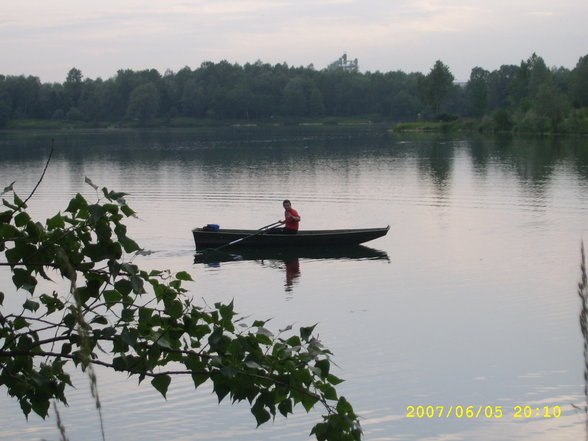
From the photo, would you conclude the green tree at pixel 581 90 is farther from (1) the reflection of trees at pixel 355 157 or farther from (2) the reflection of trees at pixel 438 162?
(2) the reflection of trees at pixel 438 162

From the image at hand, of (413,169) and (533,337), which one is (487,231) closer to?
(533,337)

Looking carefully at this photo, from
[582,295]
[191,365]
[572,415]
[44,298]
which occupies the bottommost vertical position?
[572,415]

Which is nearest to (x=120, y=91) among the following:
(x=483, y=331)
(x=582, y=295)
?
(x=483, y=331)

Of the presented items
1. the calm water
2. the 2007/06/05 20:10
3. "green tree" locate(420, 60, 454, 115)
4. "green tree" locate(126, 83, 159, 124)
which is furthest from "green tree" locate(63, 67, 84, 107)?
the 2007/06/05 20:10

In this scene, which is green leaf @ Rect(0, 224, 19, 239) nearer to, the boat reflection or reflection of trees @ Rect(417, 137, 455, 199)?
the boat reflection

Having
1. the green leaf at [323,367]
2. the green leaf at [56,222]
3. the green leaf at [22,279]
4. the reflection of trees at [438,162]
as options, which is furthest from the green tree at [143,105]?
the green leaf at [323,367]

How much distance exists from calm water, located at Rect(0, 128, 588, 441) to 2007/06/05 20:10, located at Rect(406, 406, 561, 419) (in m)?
0.10

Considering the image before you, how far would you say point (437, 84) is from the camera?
132m

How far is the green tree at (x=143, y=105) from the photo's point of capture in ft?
543

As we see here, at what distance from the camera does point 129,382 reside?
46.9 feet

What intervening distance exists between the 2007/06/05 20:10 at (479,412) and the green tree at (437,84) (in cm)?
12269

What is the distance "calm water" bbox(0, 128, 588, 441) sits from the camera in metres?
12.5

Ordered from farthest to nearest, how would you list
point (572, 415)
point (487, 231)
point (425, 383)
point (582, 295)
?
point (487, 231) < point (425, 383) < point (572, 415) < point (582, 295)

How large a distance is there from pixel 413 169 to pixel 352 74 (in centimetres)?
14876
